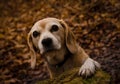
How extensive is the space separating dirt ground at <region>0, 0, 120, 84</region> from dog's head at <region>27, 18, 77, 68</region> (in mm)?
1219

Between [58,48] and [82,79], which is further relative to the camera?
[58,48]

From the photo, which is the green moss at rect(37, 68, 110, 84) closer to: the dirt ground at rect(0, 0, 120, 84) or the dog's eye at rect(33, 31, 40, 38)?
the dog's eye at rect(33, 31, 40, 38)

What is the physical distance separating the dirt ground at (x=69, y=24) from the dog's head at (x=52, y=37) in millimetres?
1219

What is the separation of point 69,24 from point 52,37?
4422mm

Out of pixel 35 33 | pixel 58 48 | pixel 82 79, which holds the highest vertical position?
pixel 35 33

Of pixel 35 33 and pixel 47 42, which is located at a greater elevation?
pixel 35 33

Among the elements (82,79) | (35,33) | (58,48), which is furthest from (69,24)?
(82,79)

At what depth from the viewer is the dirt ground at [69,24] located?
25.7 feet

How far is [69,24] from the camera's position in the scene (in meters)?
9.52

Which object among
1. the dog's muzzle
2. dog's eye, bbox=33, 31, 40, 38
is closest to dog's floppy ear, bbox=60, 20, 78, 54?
the dog's muzzle

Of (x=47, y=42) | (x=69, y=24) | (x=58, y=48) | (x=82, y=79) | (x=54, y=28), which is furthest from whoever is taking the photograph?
(x=69, y=24)

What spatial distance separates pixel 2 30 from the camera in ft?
35.2

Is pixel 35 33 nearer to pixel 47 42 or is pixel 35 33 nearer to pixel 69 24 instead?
pixel 47 42

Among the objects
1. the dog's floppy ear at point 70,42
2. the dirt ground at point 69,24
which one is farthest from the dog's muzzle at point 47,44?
the dirt ground at point 69,24
